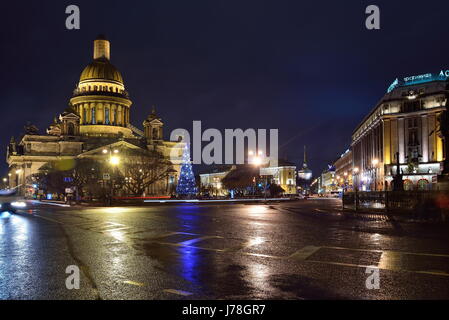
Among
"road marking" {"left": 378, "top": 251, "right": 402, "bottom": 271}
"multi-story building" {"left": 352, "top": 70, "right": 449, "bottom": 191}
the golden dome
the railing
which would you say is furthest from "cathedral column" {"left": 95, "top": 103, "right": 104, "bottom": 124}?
"road marking" {"left": 378, "top": 251, "right": 402, "bottom": 271}

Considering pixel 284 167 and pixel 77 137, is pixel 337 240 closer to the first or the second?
pixel 77 137

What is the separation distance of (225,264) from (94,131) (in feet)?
350

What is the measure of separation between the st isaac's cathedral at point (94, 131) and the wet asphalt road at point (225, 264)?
80.8 meters

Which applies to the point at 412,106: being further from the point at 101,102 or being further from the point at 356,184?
the point at 101,102

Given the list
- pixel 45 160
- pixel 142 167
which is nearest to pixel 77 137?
pixel 45 160

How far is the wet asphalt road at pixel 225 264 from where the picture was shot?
7.21 m

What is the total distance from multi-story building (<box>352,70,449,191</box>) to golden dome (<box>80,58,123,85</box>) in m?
69.6

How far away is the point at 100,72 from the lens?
113750 millimetres

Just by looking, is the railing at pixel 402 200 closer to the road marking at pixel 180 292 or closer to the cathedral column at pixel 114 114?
the road marking at pixel 180 292

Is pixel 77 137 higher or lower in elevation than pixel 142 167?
higher

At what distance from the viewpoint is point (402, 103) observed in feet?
293

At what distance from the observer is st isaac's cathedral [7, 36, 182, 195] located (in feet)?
328
